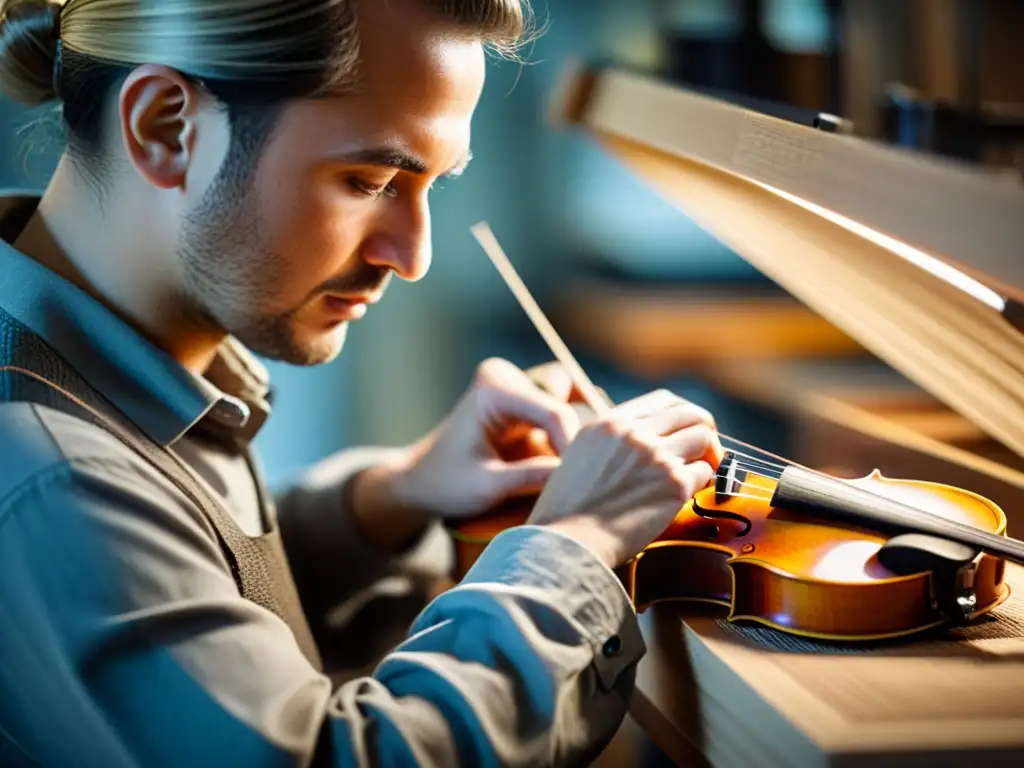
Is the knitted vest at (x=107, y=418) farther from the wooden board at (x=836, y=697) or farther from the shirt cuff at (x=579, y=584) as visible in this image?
the wooden board at (x=836, y=697)

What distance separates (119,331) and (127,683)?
13.0 inches

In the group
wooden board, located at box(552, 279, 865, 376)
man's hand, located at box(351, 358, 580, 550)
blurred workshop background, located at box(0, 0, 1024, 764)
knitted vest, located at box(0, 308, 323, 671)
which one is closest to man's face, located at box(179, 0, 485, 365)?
knitted vest, located at box(0, 308, 323, 671)

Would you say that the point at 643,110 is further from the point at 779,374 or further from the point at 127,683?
the point at 779,374

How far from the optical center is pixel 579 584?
823 millimetres

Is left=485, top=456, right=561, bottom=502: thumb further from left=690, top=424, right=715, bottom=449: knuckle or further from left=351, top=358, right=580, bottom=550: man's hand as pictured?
left=690, top=424, right=715, bottom=449: knuckle

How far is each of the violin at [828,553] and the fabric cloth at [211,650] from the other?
3.1 inches

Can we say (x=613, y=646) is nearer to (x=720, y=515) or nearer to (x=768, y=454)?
(x=720, y=515)

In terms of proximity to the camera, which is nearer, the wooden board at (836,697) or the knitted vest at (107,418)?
the wooden board at (836,697)

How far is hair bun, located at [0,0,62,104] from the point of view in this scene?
1.02m

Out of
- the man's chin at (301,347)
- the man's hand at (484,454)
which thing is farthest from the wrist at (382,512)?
the man's chin at (301,347)

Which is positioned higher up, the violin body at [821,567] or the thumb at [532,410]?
the violin body at [821,567]

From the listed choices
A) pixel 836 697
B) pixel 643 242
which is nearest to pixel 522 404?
pixel 836 697

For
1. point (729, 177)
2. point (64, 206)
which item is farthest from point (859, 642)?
point (64, 206)

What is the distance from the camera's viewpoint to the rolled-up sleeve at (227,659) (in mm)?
735
